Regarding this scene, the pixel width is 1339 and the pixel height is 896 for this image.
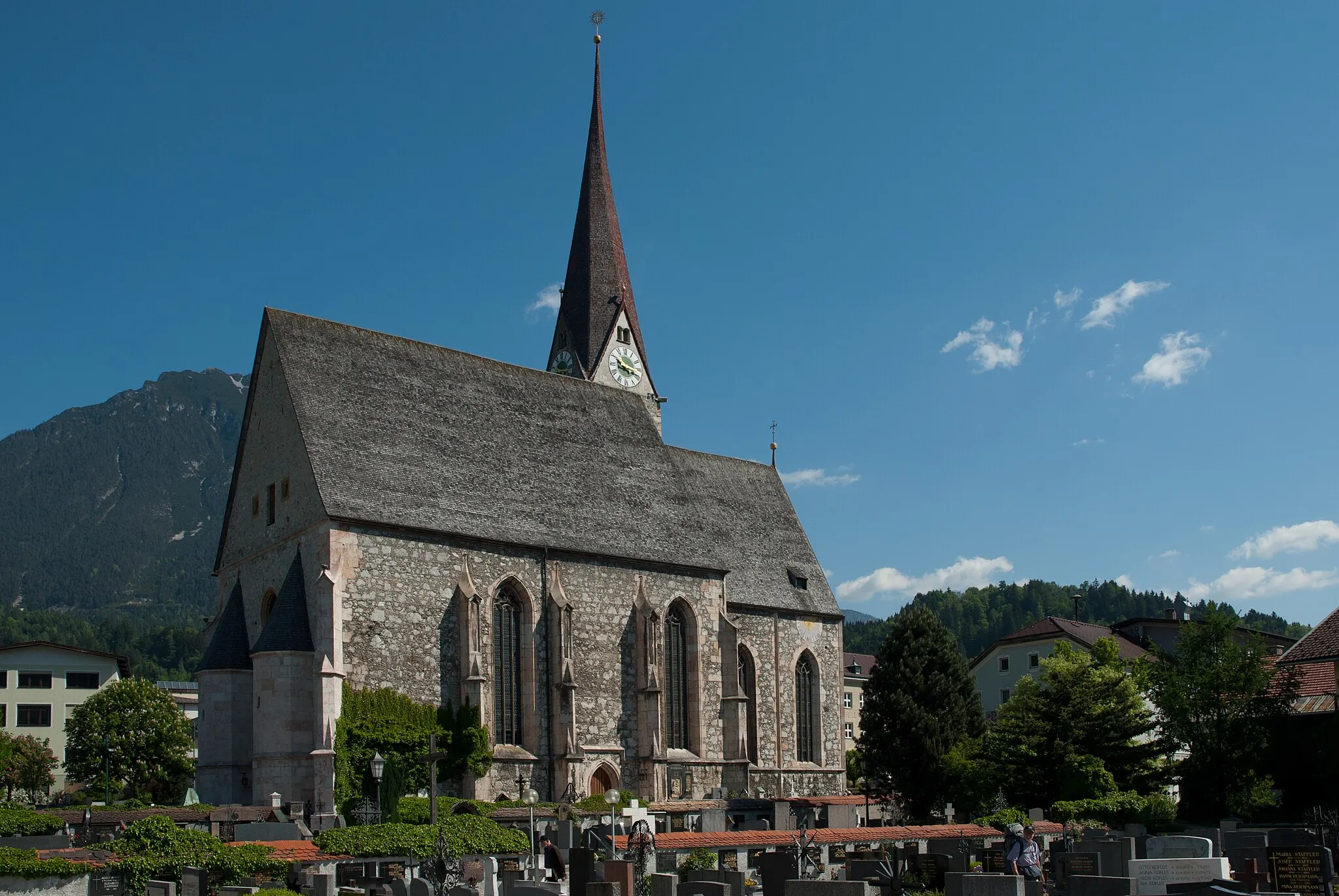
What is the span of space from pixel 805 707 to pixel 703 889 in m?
32.6

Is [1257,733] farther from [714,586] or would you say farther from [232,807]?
[232,807]

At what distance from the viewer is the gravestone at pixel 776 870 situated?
19062mm

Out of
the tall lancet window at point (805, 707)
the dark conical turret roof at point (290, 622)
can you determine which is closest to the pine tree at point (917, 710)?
the tall lancet window at point (805, 707)

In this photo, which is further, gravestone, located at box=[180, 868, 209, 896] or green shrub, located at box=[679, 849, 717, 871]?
green shrub, located at box=[679, 849, 717, 871]

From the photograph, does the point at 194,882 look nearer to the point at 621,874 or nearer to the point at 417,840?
the point at 417,840

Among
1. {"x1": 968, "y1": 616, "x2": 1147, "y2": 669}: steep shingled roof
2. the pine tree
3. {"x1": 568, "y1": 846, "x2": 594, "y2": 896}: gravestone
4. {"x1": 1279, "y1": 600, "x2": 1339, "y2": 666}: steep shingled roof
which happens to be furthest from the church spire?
{"x1": 568, "y1": 846, "x2": 594, "y2": 896}: gravestone

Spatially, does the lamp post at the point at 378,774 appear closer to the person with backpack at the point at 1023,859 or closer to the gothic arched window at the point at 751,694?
the person with backpack at the point at 1023,859

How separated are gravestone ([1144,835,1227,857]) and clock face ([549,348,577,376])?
36095mm

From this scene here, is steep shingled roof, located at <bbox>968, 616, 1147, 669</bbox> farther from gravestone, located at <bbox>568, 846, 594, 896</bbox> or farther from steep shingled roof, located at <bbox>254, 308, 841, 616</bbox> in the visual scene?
gravestone, located at <bbox>568, 846, 594, 896</bbox>

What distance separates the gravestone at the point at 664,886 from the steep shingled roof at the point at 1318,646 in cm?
2693

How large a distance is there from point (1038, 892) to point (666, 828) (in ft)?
63.0

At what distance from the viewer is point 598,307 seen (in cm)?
5519

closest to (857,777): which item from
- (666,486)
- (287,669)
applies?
(666,486)

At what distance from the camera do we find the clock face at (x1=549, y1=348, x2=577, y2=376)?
177ft
